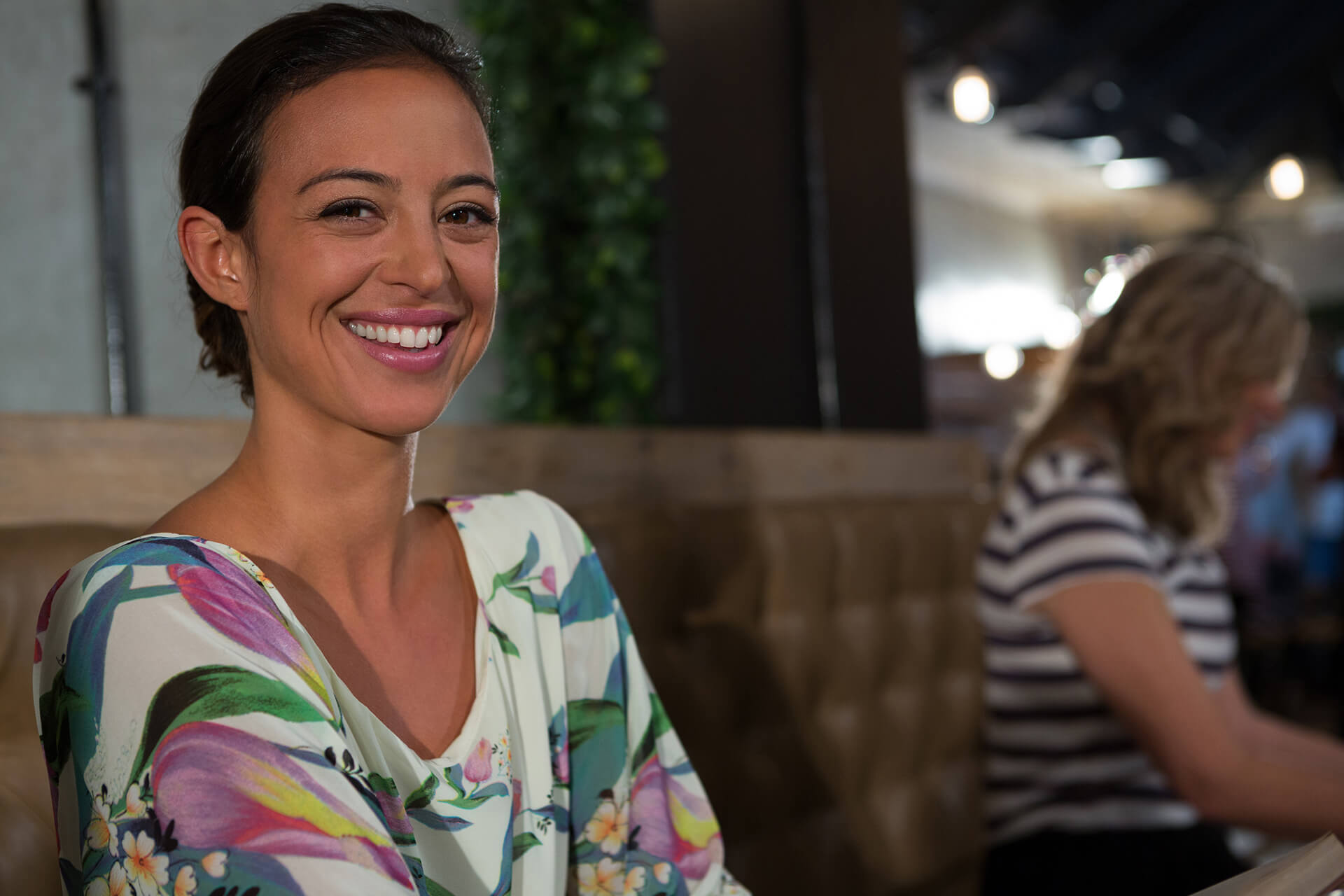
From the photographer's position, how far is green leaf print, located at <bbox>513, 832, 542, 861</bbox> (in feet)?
3.04

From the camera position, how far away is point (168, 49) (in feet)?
6.65

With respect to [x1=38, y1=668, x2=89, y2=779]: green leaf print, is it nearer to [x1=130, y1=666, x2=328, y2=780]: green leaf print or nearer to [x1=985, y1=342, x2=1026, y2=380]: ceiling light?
[x1=130, y1=666, x2=328, y2=780]: green leaf print

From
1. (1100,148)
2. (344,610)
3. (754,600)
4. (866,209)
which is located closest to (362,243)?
(344,610)

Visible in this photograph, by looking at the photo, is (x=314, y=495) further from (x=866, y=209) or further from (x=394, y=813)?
(x=866, y=209)

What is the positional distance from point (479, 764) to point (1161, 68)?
682 cm

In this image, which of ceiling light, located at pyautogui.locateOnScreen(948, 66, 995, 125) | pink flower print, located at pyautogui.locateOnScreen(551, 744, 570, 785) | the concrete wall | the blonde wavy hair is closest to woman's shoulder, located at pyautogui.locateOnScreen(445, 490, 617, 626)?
pink flower print, located at pyautogui.locateOnScreen(551, 744, 570, 785)

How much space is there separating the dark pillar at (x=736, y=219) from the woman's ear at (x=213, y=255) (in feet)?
5.58

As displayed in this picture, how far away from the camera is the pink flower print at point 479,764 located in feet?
2.89

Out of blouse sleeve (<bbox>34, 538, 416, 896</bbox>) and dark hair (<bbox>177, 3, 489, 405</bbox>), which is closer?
blouse sleeve (<bbox>34, 538, 416, 896</bbox>)

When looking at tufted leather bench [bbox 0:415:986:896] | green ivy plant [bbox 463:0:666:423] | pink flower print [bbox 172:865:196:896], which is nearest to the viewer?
pink flower print [bbox 172:865:196:896]

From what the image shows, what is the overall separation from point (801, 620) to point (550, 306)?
1.25 metres

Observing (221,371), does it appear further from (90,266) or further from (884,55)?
(884,55)

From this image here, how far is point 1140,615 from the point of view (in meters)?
1.48

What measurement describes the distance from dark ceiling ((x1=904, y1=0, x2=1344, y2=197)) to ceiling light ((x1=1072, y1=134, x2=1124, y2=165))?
0.82ft
